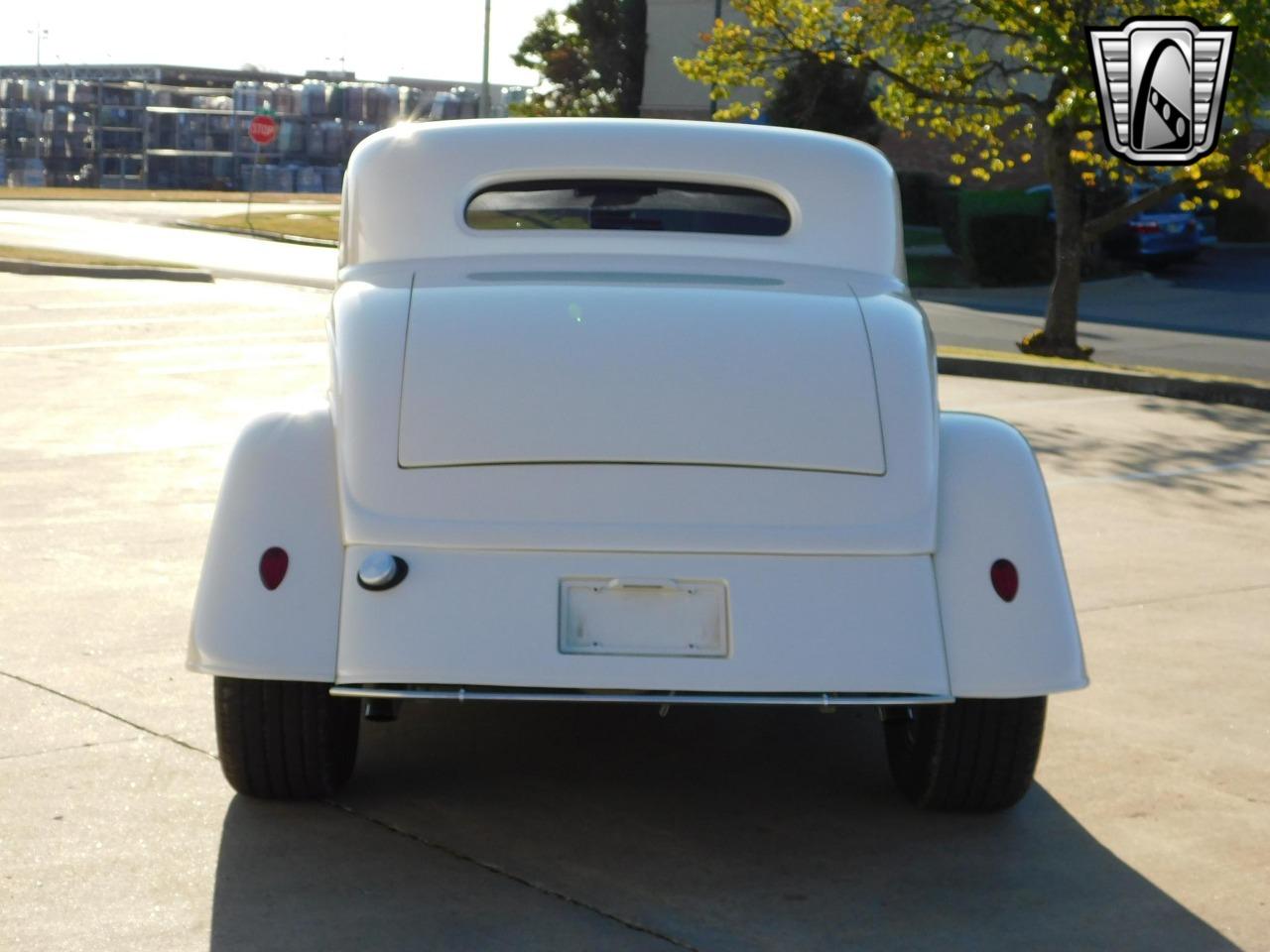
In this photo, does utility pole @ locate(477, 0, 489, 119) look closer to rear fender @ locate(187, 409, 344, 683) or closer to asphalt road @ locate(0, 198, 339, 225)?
asphalt road @ locate(0, 198, 339, 225)

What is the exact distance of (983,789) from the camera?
442cm

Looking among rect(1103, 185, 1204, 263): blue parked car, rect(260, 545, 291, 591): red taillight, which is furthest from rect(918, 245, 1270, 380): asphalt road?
rect(260, 545, 291, 591): red taillight

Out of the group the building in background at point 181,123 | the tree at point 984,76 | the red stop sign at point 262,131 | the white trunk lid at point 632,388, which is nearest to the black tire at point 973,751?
the white trunk lid at point 632,388

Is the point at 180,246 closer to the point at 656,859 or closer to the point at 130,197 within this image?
the point at 130,197

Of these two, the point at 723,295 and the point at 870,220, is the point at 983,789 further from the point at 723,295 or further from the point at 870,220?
the point at 870,220

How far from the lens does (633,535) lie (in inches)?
160

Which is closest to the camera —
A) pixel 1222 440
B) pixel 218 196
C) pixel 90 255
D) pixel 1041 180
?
pixel 1222 440

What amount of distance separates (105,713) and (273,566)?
1.25 m

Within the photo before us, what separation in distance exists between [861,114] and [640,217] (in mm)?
33281

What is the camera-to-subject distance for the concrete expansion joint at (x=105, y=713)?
4.86 m

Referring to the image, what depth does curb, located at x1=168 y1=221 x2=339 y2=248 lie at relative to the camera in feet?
112

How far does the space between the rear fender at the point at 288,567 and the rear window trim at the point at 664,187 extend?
106cm

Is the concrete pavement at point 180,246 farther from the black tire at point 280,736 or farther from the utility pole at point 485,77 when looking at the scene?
the black tire at point 280,736

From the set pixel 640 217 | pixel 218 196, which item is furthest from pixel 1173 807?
pixel 218 196
